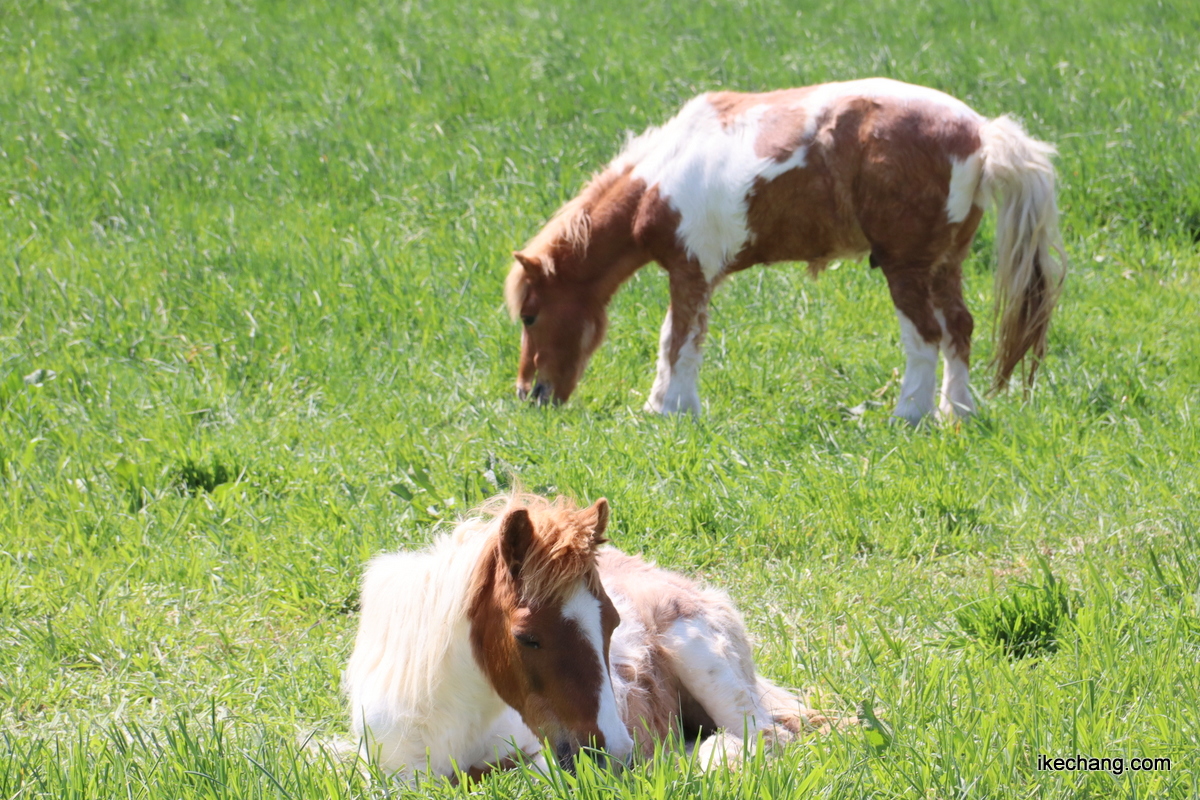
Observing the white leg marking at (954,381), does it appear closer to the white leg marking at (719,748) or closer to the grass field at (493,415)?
the grass field at (493,415)

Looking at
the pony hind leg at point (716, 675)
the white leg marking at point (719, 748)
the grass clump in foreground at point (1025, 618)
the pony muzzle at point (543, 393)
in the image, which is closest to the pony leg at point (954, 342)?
the pony muzzle at point (543, 393)

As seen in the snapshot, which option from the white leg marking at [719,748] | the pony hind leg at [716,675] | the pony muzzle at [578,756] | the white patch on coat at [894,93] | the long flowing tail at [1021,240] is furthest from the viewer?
the white patch on coat at [894,93]

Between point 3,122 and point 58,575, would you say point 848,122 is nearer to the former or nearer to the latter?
point 58,575

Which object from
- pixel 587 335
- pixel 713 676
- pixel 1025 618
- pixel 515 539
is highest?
pixel 515 539

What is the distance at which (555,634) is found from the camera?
2541 mm

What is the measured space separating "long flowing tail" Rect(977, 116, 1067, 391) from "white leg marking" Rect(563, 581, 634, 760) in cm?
360

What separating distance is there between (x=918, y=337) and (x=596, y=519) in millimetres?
3330

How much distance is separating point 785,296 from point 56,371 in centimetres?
423

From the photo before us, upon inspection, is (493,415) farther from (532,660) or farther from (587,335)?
(532,660)

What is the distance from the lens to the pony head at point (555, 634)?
2.50 meters

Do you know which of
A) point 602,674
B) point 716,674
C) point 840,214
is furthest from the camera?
point 840,214

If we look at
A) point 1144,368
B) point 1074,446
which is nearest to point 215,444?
point 1074,446

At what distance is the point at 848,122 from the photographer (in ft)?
17.9

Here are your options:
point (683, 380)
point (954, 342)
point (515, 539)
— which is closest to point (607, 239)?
point (683, 380)
